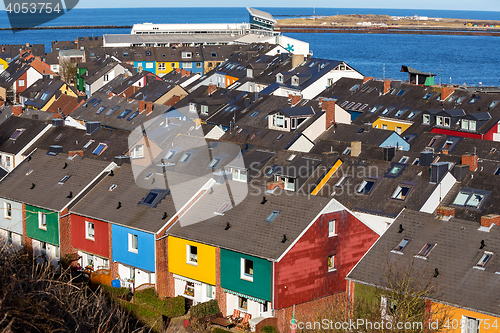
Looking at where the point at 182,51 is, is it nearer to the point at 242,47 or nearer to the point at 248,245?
the point at 242,47

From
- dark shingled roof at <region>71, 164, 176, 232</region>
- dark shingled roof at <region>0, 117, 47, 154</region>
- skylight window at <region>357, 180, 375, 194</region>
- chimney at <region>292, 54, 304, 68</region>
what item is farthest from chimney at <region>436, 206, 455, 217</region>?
chimney at <region>292, 54, 304, 68</region>

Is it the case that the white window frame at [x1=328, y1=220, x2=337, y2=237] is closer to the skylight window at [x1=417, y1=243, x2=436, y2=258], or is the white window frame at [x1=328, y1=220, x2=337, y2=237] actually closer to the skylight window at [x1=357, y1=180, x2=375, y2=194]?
the skylight window at [x1=417, y1=243, x2=436, y2=258]

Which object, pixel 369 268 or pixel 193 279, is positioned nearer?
pixel 369 268

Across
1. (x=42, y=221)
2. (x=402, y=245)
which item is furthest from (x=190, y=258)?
(x=42, y=221)

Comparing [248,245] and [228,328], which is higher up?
[248,245]

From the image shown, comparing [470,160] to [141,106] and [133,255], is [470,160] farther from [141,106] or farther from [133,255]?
[141,106]

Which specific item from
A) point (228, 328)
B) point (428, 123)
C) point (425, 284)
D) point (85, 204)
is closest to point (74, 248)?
point (85, 204)

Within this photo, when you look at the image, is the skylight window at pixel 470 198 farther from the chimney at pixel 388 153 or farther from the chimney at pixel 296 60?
the chimney at pixel 296 60
